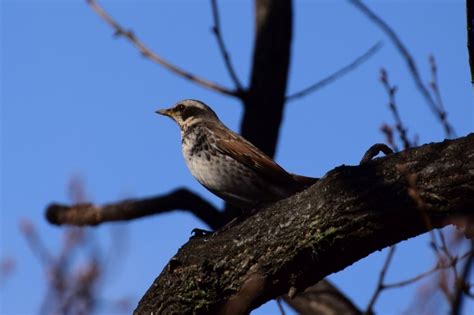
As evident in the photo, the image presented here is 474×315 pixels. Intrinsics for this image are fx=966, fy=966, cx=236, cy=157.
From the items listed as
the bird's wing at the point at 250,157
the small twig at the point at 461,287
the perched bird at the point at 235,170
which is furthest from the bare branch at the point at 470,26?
the bird's wing at the point at 250,157

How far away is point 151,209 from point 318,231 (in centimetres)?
503

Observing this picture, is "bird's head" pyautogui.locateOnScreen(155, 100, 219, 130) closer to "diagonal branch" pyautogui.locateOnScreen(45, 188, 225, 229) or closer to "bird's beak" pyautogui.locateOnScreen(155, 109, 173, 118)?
"bird's beak" pyautogui.locateOnScreen(155, 109, 173, 118)

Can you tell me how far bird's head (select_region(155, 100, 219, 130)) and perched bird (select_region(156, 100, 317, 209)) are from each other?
509mm

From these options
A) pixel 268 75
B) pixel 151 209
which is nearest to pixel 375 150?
pixel 151 209

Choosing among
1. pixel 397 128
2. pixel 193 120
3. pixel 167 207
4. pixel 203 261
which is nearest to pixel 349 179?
pixel 203 261

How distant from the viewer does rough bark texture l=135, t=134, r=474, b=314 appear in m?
5.02

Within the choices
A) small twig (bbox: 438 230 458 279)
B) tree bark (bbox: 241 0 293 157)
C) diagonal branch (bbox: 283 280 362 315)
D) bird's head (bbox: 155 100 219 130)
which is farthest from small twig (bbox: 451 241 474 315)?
tree bark (bbox: 241 0 293 157)

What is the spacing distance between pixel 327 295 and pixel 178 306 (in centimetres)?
362

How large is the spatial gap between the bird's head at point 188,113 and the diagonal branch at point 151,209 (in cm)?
118

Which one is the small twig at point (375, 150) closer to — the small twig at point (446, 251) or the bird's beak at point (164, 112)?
the small twig at point (446, 251)

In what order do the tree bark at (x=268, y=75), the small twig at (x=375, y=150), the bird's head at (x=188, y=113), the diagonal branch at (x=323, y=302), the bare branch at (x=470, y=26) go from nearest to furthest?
the bare branch at (x=470, y=26) < the small twig at (x=375, y=150) < the bird's head at (x=188, y=113) < the diagonal branch at (x=323, y=302) < the tree bark at (x=268, y=75)

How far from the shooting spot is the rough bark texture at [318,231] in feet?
16.5

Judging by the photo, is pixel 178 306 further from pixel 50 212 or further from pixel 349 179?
pixel 50 212

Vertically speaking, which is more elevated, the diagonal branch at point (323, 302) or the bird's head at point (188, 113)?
the bird's head at point (188, 113)
